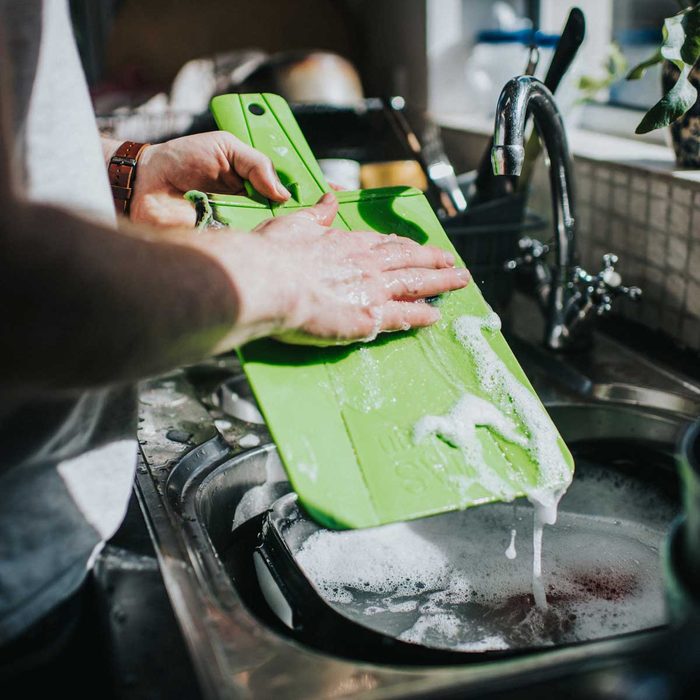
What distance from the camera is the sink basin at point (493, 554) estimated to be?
79 centimetres

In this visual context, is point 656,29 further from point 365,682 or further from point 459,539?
point 365,682

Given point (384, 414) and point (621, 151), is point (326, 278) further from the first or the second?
point (621, 151)

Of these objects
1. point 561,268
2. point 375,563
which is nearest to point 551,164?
point 561,268

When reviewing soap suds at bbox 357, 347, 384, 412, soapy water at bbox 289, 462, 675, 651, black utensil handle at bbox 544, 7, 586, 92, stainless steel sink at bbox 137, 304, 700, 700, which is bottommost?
soapy water at bbox 289, 462, 675, 651

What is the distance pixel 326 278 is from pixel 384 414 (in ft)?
0.52

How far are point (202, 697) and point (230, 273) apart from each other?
301mm

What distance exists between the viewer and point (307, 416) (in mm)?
752

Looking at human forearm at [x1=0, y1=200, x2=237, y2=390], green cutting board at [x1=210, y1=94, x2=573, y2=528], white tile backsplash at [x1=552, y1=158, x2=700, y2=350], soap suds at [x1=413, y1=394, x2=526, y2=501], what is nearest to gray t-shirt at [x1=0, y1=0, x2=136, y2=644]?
human forearm at [x1=0, y1=200, x2=237, y2=390]

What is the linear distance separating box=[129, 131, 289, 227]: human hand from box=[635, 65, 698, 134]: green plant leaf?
0.45 metres

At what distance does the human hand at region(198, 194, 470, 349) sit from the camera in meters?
0.62


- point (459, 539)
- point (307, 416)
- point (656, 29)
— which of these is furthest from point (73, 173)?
point (656, 29)

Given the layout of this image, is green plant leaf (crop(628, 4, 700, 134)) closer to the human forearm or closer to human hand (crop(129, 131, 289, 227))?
human hand (crop(129, 131, 289, 227))

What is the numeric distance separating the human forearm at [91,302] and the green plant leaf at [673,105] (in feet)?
2.14

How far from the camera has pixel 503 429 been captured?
79 centimetres
